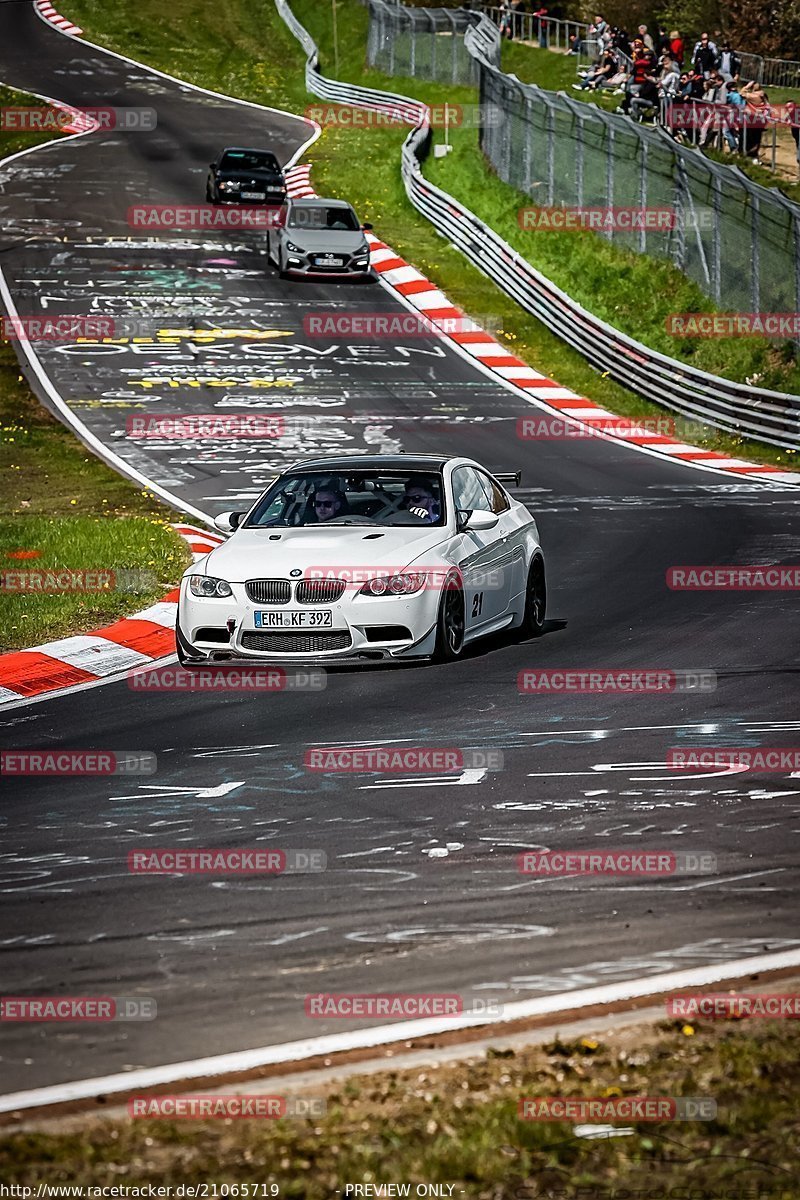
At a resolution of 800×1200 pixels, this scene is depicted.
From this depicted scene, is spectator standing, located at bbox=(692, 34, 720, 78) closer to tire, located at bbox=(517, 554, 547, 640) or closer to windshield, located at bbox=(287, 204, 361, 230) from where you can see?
windshield, located at bbox=(287, 204, 361, 230)

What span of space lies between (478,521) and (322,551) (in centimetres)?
127

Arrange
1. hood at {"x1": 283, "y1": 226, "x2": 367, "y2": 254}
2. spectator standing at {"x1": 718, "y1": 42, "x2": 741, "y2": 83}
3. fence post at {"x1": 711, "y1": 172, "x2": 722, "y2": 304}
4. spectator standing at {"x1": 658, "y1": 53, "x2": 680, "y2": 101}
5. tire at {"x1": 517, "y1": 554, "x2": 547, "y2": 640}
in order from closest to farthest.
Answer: tire at {"x1": 517, "y1": 554, "x2": 547, "y2": 640} < fence post at {"x1": 711, "y1": 172, "x2": 722, "y2": 304} < spectator standing at {"x1": 718, "y1": 42, "x2": 741, "y2": 83} < hood at {"x1": 283, "y1": 226, "x2": 367, "y2": 254} < spectator standing at {"x1": 658, "y1": 53, "x2": 680, "y2": 101}

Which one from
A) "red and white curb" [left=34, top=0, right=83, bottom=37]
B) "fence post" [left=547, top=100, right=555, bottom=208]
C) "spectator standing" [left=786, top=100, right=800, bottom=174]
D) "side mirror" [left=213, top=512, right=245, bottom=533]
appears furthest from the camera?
"red and white curb" [left=34, top=0, right=83, bottom=37]

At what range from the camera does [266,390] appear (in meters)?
28.8

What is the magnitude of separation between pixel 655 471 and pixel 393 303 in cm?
1194

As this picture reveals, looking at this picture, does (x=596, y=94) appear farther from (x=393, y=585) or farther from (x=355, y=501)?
(x=393, y=585)

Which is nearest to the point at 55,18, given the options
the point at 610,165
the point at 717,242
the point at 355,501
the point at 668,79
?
the point at 668,79

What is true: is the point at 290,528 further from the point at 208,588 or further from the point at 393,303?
the point at 393,303

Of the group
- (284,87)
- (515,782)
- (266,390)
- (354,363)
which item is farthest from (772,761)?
(284,87)

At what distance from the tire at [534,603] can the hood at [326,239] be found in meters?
22.3

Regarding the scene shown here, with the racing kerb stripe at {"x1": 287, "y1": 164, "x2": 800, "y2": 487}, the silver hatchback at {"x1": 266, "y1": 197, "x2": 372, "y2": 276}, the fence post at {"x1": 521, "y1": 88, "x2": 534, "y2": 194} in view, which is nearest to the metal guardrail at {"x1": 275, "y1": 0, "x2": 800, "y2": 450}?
the racing kerb stripe at {"x1": 287, "y1": 164, "x2": 800, "y2": 487}

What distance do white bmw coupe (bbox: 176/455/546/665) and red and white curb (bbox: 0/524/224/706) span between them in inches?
34.8

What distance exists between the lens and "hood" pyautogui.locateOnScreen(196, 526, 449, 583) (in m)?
12.2

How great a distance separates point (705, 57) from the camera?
3597 centimetres
